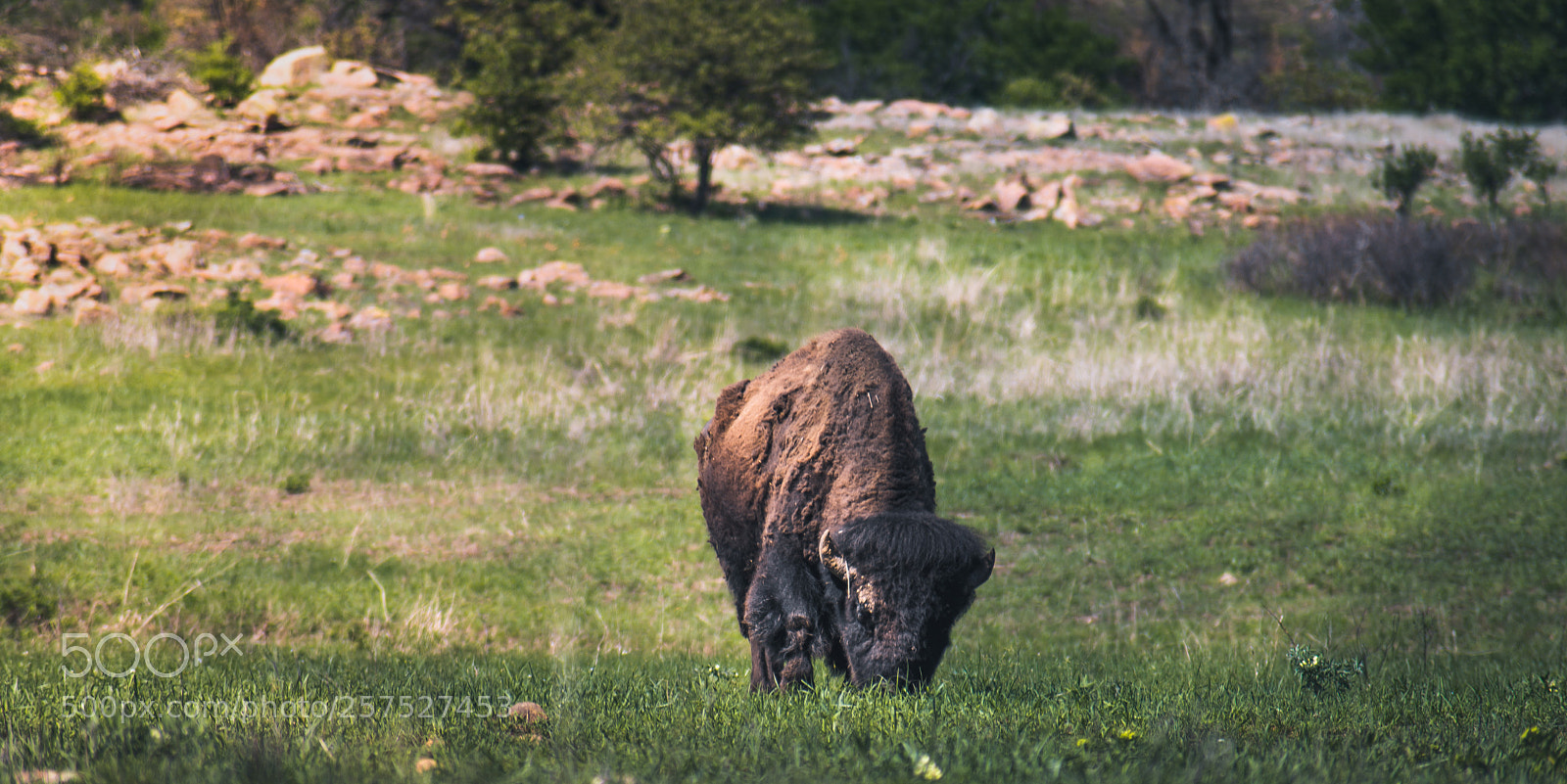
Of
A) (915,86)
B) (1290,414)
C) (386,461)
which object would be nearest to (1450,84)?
(915,86)

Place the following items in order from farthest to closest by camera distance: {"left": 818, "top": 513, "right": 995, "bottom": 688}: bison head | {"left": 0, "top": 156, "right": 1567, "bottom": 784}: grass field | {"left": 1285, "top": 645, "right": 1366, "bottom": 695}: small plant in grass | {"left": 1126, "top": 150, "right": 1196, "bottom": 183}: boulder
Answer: {"left": 1126, "top": 150, "right": 1196, "bottom": 183}: boulder, {"left": 1285, "top": 645, "right": 1366, "bottom": 695}: small plant in grass, {"left": 818, "top": 513, "right": 995, "bottom": 688}: bison head, {"left": 0, "top": 156, "right": 1567, "bottom": 784}: grass field

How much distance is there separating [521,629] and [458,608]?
1.98ft

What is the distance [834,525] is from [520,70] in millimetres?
26023

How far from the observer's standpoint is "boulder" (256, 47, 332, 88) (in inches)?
1346

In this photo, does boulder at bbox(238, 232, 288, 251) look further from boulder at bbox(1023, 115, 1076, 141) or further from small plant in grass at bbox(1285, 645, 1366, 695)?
boulder at bbox(1023, 115, 1076, 141)

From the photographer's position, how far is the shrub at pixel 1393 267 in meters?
21.9

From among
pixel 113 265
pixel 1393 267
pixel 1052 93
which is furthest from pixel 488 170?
pixel 1052 93

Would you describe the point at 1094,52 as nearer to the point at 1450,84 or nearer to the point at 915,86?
the point at 915,86

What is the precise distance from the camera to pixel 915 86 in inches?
2263

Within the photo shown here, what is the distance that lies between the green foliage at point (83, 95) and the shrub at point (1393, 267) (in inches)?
1066

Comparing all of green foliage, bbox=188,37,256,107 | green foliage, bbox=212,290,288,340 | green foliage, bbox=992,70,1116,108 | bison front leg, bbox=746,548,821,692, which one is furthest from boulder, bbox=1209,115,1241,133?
bison front leg, bbox=746,548,821,692

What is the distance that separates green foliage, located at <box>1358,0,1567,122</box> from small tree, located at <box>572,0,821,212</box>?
35.0 metres

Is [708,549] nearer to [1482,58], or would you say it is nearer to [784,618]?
[784,618]

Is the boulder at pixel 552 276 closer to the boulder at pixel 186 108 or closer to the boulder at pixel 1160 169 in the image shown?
the boulder at pixel 186 108
